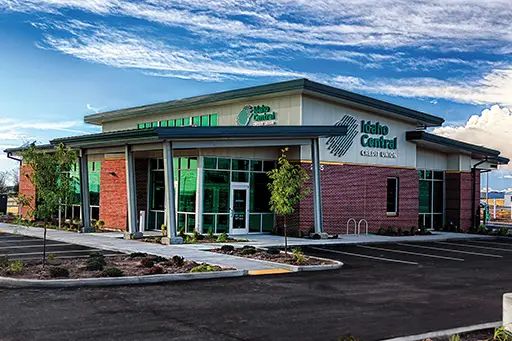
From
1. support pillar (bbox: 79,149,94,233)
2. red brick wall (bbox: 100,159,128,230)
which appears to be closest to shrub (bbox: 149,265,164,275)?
support pillar (bbox: 79,149,94,233)

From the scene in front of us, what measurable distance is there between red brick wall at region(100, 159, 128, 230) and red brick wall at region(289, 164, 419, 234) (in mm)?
8410

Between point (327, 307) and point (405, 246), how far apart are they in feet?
46.6

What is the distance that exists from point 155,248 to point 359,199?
12.5 m

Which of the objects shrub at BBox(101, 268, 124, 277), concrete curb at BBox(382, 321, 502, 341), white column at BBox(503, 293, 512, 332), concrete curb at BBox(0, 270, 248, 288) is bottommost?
concrete curb at BBox(382, 321, 502, 341)

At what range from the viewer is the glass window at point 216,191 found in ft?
78.1

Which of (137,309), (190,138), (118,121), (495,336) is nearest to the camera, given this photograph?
(495,336)

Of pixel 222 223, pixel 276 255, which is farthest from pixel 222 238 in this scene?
pixel 276 255

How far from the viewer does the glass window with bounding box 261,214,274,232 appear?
26000 mm

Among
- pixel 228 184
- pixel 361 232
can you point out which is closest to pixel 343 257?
pixel 228 184

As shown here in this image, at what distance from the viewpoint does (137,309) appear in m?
9.49

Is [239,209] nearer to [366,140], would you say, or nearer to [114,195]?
[114,195]

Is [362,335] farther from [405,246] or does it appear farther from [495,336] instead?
[405,246]

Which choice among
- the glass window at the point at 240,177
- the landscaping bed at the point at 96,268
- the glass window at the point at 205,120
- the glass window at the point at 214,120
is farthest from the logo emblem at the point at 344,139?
the landscaping bed at the point at 96,268

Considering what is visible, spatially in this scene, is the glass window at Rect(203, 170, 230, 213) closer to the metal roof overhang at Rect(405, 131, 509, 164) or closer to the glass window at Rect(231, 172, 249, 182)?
the glass window at Rect(231, 172, 249, 182)
